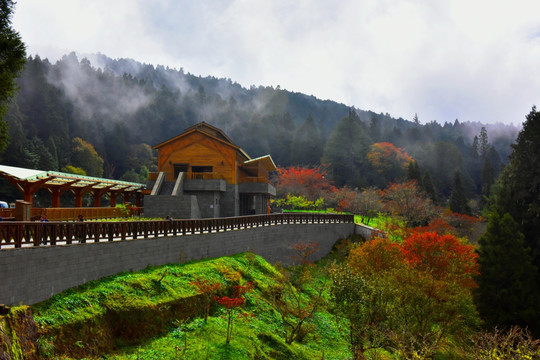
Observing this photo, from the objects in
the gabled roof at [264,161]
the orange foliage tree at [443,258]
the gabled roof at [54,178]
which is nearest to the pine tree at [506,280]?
the orange foliage tree at [443,258]

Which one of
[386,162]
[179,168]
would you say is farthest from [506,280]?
[386,162]

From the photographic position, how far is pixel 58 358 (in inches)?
480

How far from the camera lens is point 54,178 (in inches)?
1053

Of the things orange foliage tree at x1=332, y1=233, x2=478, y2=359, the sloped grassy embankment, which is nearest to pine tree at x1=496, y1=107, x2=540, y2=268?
orange foliage tree at x1=332, y1=233, x2=478, y2=359

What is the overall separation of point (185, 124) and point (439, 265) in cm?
9150

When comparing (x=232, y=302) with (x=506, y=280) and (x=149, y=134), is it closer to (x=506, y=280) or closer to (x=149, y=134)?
(x=506, y=280)

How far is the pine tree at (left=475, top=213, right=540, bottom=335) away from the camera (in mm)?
24234

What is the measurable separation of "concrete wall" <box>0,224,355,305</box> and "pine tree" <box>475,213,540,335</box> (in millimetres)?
15210

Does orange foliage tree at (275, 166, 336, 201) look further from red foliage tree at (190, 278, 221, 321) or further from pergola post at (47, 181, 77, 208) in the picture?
red foliage tree at (190, 278, 221, 321)

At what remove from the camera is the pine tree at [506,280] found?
79.5 ft

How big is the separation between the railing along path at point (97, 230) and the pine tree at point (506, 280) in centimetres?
1651

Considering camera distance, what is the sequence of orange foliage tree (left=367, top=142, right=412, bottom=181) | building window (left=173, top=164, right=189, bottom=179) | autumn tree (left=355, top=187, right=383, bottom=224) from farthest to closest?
orange foliage tree (left=367, top=142, right=412, bottom=181)
autumn tree (left=355, top=187, right=383, bottom=224)
building window (left=173, top=164, right=189, bottom=179)

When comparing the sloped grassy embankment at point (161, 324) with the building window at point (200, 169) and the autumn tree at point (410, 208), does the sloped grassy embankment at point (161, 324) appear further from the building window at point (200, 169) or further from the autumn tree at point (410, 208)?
the autumn tree at point (410, 208)

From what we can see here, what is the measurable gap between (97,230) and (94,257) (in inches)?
46.0
